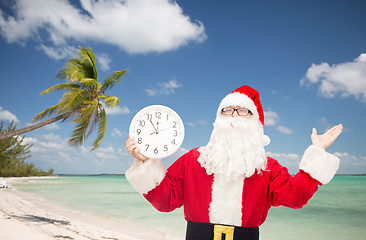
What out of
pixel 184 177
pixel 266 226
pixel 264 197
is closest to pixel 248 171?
pixel 264 197

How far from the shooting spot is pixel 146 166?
1937 millimetres

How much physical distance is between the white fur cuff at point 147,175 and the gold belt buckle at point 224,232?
19.6 inches

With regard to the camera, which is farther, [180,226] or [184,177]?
[180,226]

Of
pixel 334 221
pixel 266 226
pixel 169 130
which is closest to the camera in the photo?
pixel 169 130

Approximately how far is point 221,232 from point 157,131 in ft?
2.60

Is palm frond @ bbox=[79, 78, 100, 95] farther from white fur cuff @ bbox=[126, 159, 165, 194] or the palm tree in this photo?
white fur cuff @ bbox=[126, 159, 165, 194]

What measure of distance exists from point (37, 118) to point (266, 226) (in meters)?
8.05

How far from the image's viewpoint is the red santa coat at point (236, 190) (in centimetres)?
178

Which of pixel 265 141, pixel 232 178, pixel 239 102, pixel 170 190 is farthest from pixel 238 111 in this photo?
pixel 170 190

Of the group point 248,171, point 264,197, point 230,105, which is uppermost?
point 230,105

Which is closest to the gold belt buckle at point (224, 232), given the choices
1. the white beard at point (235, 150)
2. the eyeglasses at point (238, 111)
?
the white beard at point (235, 150)

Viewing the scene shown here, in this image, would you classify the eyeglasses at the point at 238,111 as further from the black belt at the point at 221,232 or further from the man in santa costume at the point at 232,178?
the black belt at the point at 221,232

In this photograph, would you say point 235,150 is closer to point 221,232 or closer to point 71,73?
point 221,232

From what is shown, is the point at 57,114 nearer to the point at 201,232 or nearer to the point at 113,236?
the point at 113,236
